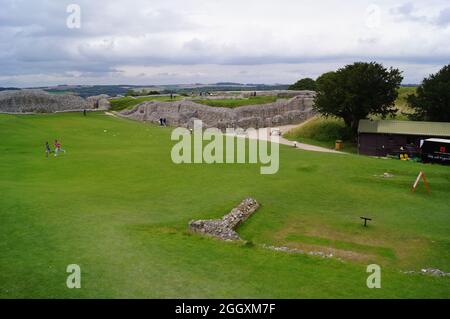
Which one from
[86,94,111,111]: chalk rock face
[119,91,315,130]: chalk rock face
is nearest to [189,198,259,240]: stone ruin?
[119,91,315,130]: chalk rock face

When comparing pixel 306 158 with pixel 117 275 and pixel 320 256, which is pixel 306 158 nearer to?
pixel 320 256

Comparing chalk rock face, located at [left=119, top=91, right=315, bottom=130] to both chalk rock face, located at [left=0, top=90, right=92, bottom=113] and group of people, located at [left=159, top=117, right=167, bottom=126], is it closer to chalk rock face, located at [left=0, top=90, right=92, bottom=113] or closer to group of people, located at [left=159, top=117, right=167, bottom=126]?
group of people, located at [left=159, top=117, right=167, bottom=126]

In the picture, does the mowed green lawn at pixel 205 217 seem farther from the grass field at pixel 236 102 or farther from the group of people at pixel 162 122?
the grass field at pixel 236 102

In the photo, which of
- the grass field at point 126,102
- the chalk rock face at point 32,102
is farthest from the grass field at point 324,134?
the chalk rock face at point 32,102

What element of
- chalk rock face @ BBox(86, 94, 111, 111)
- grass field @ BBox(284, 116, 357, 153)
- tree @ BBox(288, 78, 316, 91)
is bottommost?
grass field @ BBox(284, 116, 357, 153)

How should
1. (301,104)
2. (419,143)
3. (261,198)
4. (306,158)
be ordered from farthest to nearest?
(301,104) → (419,143) → (306,158) → (261,198)

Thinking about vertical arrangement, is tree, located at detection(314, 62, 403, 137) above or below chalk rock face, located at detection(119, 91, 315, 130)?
above

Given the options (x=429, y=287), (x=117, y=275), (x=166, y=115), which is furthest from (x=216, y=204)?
(x=166, y=115)
